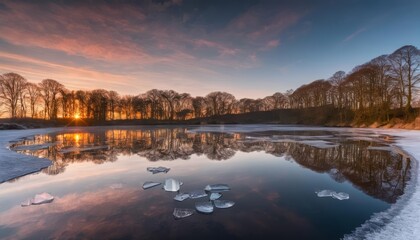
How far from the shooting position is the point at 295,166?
874 centimetres

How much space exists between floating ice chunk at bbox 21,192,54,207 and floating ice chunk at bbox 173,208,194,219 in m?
3.19

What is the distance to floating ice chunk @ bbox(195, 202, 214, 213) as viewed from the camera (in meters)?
4.64

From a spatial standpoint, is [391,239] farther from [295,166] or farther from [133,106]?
[133,106]

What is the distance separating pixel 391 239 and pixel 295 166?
536 centimetres

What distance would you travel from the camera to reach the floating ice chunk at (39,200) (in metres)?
5.08

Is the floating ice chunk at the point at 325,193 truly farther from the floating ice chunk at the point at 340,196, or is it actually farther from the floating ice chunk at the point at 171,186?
the floating ice chunk at the point at 171,186

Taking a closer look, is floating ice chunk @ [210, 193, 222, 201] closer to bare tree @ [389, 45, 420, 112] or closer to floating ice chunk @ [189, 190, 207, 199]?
floating ice chunk @ [189, 190, 207, 199]

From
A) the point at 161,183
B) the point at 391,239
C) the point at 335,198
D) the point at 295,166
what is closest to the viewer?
the point at 391,239

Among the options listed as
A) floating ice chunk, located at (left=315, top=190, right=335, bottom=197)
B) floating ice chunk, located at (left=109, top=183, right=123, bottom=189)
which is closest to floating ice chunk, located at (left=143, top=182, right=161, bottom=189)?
floating ice chunk, located at (left=109, top=183, right=123, bottom=189)

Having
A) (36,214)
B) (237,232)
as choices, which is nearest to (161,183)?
(36,214)

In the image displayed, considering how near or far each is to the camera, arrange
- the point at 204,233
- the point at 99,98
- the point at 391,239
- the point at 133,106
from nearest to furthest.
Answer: the point at 391,239 → the point at 204,233 → the point at 99,98 → the point at 133,106

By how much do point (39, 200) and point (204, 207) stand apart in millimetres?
3897

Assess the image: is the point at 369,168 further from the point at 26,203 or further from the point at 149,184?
the point at 26,203

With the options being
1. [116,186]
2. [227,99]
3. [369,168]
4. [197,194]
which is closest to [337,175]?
[369,168]
